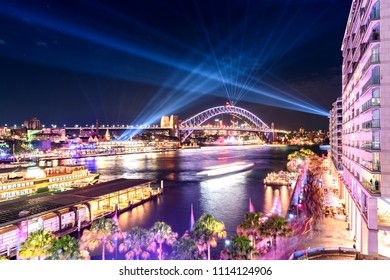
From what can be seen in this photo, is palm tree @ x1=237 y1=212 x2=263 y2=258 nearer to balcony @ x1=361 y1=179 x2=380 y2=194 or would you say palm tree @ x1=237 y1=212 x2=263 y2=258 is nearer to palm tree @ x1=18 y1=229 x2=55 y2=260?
balcony @ x1=361 y1=179 x2=380 y2=194

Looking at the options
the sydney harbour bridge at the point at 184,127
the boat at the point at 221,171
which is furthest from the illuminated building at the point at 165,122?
the boat at the point at 221,171

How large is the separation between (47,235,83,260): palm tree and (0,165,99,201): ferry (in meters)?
7.38

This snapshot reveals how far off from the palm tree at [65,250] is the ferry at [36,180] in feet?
24.2

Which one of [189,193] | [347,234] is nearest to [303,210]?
[347,234]

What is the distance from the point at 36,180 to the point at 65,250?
819cm

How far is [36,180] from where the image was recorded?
11.4m

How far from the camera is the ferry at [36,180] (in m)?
10.5

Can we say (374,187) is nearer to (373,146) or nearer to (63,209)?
(373,146)

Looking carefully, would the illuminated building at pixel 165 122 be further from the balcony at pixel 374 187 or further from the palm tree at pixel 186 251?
the balcony at pixel 374 187

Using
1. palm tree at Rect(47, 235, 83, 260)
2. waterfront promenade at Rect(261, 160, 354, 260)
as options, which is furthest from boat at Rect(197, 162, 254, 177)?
palm tree at Rect(47, 235, 83, 260)

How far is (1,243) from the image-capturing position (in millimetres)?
6145

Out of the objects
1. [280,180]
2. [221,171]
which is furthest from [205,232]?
[221,171]
